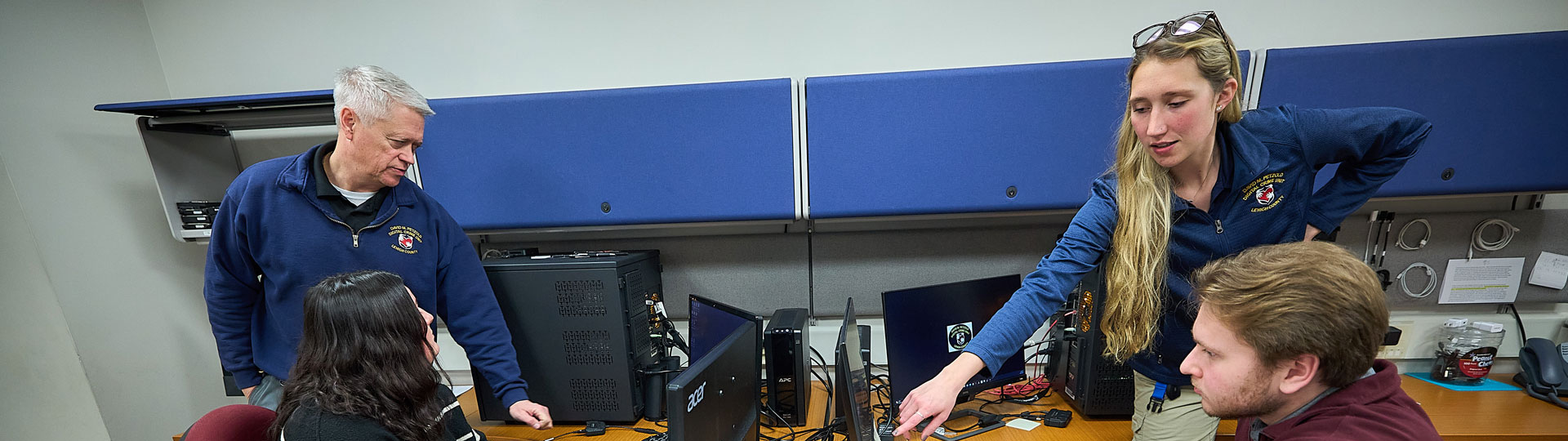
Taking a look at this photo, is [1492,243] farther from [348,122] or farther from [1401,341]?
[348,122]

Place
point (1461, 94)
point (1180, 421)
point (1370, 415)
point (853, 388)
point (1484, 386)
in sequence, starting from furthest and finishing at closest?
1. point (1484, 386)
2. point (1461, 94)
3. point (1180, 421)
4. point (853, 388)
5. point (1370, 415)

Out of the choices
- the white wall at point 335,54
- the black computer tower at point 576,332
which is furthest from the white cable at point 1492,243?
the black computer tower at point 576,332

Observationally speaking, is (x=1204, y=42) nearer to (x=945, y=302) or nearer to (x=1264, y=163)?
(x=1264, y=163)

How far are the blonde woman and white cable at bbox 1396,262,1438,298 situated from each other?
1006 millimetres

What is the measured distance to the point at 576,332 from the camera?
1413 millimetres

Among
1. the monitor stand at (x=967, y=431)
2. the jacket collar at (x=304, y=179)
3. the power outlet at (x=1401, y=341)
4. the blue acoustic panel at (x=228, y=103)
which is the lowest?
the monitor stand at (x=967, y=431)

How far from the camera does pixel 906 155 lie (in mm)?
1382

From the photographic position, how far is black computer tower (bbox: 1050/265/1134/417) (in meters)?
1.38

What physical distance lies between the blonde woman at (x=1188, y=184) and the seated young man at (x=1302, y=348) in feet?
0.72

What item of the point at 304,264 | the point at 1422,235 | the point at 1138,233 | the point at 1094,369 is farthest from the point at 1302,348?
the point at 304,264

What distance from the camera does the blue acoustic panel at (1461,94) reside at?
4.13ft

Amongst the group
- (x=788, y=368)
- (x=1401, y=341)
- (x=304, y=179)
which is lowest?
(x=1401, y=341)

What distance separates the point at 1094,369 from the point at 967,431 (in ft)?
1.31

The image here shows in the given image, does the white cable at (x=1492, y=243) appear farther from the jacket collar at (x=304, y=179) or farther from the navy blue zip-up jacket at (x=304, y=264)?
the jacket collar at (x=304, y=179)
